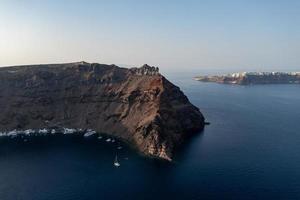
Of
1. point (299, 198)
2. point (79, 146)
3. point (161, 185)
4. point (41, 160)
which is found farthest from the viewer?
point (79, 146)

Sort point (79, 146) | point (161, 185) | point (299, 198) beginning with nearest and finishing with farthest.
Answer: point (299, 198) < point (161, 185) < point (79, 146)

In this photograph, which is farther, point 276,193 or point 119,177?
point 119,177

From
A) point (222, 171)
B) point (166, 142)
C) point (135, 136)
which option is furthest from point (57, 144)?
point (222, 171)

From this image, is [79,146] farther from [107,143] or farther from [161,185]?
[161,185]

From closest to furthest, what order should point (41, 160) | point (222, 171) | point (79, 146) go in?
1. point (222, 171)
2. point (41, 160)
3. point (79, 146)

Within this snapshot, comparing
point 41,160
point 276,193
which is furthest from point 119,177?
point 276,193

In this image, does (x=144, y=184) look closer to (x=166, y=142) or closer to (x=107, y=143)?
(x=166, y=142)
